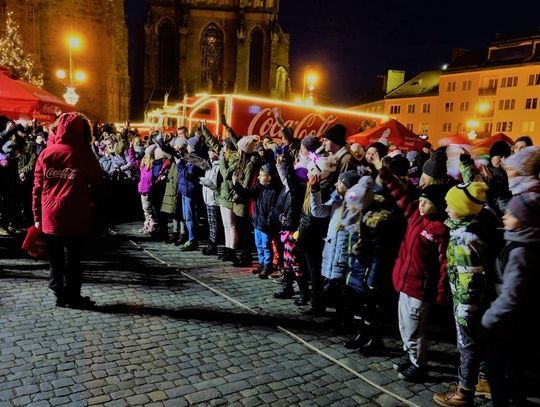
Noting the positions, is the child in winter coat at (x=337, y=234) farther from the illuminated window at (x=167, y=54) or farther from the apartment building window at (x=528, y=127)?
the apartment building window at (x=528, y=127)

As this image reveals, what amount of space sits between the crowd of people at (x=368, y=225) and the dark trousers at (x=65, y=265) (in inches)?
1.0

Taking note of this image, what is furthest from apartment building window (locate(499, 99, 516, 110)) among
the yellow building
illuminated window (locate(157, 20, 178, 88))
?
illuminated window (locate(157, 20, 178, 88))

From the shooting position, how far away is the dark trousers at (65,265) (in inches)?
210

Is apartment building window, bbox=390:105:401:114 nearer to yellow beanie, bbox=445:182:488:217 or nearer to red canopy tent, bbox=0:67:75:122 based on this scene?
red canopy tent, bbox=0:67:75:122

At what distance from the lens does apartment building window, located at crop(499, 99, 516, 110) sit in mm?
48188

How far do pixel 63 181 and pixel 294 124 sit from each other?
9.03 m

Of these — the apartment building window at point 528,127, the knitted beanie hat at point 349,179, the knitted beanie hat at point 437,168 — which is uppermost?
the apartment building window at point 528,127

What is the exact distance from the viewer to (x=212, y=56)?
165ft

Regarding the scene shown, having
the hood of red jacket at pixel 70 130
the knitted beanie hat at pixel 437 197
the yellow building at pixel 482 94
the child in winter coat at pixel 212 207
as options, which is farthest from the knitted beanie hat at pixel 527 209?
the yellow building at pixel 482 94

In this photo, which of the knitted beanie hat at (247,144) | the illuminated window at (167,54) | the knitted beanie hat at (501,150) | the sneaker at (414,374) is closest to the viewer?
the sneaker at (414,374)

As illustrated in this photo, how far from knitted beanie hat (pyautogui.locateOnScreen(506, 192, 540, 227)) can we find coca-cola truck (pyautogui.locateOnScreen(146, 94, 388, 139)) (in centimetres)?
880

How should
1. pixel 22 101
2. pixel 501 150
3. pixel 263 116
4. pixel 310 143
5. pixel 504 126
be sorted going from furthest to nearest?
pixel 504 126, pixel 263 116, pixel 22 101, pixel 501 150, pixel 310 143

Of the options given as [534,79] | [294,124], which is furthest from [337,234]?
[534,79]

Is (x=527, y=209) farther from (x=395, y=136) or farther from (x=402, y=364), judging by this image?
(x=395, y=136)
